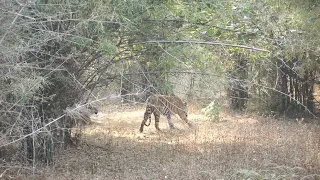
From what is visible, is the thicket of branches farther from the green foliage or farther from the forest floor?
the green foliage

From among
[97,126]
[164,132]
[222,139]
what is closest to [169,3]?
[222,139]

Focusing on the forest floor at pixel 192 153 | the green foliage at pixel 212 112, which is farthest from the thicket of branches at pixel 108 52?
the green foliage at pixel 212 112

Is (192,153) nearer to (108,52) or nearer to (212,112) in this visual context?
(108,52)

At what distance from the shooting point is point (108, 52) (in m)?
5.74

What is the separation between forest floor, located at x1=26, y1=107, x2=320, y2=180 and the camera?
6.44 m

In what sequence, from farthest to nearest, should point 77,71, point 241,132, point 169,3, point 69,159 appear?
point 241,132, point 69,159, point 77,71, point 169,3

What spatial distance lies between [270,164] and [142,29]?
2.90 metres

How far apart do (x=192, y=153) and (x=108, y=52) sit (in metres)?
2.95

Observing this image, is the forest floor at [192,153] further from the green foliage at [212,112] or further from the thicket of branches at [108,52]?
the green foliage at [212,112]

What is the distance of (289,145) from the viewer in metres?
8.26

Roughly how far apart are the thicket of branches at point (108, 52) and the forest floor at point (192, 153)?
2.13ft

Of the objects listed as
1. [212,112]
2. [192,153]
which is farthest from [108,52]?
[212,112]

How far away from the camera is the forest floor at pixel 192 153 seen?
6.44 metres

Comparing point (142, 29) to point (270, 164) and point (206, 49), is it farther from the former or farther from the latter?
point (270, 164)
